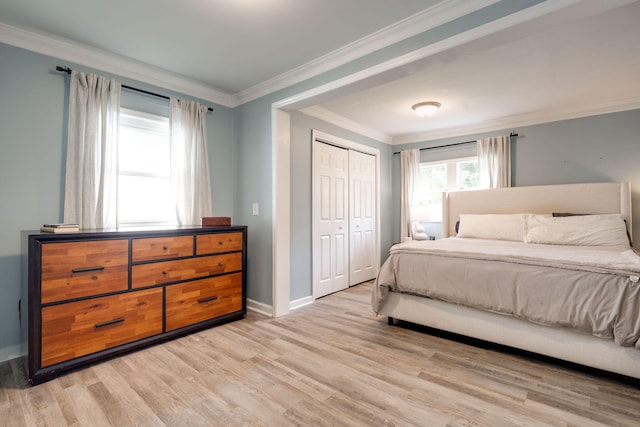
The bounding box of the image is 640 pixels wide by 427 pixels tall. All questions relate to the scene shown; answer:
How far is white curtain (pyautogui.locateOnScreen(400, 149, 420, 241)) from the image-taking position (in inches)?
210

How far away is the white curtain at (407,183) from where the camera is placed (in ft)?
17.5

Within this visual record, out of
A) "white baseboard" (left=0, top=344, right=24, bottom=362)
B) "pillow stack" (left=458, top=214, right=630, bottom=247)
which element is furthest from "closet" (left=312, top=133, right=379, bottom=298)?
"white baseboard" (left=0, top=344, right=24, bottom=362)

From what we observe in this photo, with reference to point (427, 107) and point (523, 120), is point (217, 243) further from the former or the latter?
point (523, 120)

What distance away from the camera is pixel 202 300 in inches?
112

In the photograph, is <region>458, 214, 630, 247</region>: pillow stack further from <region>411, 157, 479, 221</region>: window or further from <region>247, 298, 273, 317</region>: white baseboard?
<region>247, 298, 273, 317</region>: white baseboard

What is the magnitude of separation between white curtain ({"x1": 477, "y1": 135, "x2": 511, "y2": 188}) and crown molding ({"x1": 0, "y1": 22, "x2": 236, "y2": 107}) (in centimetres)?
388

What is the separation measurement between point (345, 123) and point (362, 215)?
1470 millimetres

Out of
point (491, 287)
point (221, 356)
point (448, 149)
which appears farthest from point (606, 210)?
point (221, 356)

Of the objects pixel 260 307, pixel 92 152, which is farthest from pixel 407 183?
pixel 92 152

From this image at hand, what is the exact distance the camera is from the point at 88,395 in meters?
1.85

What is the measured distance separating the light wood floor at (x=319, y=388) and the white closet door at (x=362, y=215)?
215 centimetres

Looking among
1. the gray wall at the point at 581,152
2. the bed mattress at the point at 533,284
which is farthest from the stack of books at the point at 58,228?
the gray wall at the point at 581,152

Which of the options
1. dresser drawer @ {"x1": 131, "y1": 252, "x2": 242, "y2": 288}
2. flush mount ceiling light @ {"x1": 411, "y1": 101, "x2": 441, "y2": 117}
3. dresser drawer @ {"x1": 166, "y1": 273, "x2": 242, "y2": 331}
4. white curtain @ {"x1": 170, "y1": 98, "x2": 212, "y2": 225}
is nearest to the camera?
dresser drawer @ {"x1": 131, "y1": 252, "x2": 242, "y2": 288}

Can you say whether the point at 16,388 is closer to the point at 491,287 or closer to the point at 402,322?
the point at 402,322
